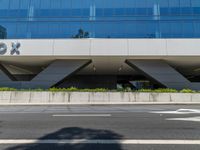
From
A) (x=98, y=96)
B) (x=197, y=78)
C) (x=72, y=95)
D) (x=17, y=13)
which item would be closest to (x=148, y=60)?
(x=98, y=96)

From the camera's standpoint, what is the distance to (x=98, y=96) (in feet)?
61.8

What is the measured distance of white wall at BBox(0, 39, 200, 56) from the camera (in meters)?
20.8

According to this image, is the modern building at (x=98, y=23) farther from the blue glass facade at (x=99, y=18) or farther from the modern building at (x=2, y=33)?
the modern building at (x=2, y=33)

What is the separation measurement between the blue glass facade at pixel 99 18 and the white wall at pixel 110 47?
1003 cm

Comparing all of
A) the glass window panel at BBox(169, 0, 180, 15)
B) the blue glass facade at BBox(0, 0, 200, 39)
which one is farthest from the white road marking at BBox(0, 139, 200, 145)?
the glass window panel at BBox(169, 0, 180, 15)

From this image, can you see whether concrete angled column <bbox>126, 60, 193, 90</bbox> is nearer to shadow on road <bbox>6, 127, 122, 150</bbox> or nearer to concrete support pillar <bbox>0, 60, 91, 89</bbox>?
concrete support pillar <bbox>0, 60, 91, 89</bbox>

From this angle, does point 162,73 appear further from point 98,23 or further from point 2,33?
point 2,33

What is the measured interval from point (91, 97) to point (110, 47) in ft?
18.7

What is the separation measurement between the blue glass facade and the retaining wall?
46.6ft

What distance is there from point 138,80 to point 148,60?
630 inches

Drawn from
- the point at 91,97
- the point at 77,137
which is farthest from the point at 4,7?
the point at 77,137

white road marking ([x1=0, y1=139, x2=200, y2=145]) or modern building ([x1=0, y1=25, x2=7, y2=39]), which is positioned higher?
modern building ([x1=0, y1=25, x2=7, y2=39])

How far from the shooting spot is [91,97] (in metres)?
18.8

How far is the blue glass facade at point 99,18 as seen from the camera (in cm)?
3130
